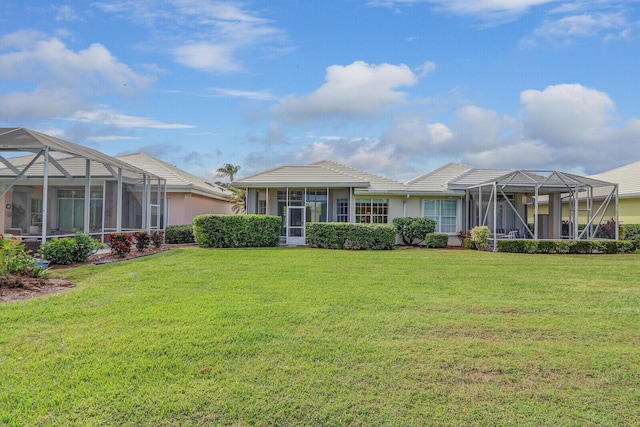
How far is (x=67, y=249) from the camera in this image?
11367 millimetres

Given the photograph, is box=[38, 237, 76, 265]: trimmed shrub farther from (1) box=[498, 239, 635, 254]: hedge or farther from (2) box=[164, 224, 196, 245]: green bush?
(1) box=[498, 239, 635, 254]: hedge

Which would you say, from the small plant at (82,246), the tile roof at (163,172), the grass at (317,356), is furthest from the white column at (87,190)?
the tile roof at (163,172)

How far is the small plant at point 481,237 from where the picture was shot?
62.7ft

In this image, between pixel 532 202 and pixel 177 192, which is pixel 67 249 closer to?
pixel 177 192

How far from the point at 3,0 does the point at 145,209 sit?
30.7ft

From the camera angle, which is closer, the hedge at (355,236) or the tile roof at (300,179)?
the hedge at (355,236)

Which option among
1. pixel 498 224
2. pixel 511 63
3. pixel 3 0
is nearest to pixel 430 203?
pixel 498 224

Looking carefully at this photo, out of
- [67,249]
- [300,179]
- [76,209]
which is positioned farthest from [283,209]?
[67,249]

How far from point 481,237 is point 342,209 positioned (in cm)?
690

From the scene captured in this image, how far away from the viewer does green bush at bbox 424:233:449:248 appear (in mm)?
20141

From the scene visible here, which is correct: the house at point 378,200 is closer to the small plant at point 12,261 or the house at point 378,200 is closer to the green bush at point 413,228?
the green bush at point 413,228

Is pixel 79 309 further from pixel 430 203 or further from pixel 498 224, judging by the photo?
pixel 498 224

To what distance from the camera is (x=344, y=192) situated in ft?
72.4

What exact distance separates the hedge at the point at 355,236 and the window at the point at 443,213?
14.5 ft
